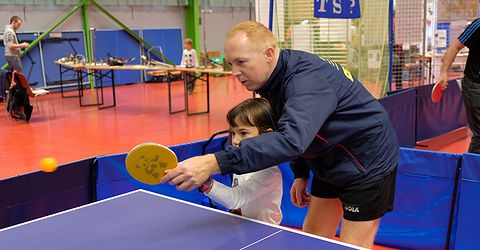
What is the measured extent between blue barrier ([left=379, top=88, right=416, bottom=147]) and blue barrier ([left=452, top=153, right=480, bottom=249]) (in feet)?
7.72

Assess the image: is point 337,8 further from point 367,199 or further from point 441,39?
point 441,39

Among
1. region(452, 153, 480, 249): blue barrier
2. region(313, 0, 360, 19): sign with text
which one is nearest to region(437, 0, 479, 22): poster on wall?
region(313, 0, 360, 19): sign with text

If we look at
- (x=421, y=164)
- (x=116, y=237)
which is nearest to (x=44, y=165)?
(x=116, y=237)

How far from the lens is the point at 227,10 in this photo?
19875 mm

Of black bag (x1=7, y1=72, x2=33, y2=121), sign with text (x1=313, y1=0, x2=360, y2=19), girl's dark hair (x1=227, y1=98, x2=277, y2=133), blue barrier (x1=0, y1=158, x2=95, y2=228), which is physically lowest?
black bag (x1=7, y1=72, x2=33, y2=121)

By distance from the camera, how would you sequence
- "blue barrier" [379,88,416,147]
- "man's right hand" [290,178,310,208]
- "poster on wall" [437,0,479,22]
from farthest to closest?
"poster on wall" [437,0,479,22]
"blue barrier" [379,88,416,147]
"man's right hand" [290,178,310,208]

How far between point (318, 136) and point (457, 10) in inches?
392

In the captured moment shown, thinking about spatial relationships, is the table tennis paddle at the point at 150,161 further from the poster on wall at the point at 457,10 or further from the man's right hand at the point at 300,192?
the poster on wall at the point at 457,10

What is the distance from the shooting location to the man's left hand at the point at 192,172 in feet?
5.77

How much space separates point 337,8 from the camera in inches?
251

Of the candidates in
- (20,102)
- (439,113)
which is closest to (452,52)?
(439,113)

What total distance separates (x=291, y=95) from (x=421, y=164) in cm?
198

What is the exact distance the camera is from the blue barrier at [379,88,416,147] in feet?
19.1

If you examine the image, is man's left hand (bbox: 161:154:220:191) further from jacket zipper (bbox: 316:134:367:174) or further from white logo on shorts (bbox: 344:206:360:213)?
white logo on shorts (bbox: 344:206:360:213)
